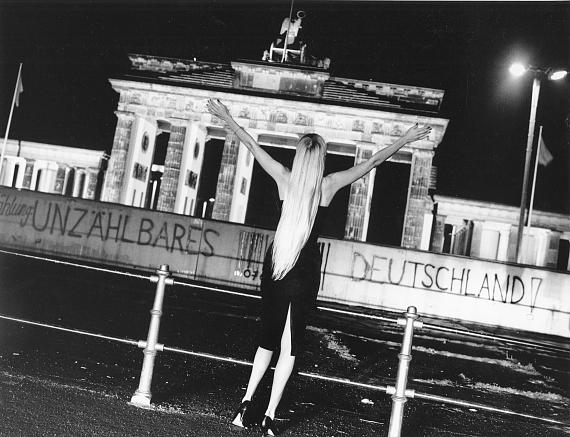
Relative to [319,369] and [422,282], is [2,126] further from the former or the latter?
[319,369]

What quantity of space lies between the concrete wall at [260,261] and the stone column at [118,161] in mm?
15032

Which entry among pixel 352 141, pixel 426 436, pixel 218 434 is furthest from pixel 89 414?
pixel 352 141

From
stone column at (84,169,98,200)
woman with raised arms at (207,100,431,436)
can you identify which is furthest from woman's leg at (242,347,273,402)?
stone column at (84,169,98,200)

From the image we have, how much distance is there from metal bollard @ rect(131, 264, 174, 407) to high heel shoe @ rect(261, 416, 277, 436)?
38.8 inches

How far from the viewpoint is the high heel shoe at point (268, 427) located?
3.86m

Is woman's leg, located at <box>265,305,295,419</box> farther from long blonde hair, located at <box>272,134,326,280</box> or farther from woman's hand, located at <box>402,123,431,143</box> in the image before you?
woman's hand, located at <box>402,123,431,143</box>

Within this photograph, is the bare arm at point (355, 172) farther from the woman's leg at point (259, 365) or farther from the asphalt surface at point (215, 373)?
the asphalt surface at point (215, 373)

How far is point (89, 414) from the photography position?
3881 mm

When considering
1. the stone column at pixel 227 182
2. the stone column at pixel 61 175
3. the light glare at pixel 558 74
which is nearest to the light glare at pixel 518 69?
the light glare at pixel 558 74

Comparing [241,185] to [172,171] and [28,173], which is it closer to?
[172,171]

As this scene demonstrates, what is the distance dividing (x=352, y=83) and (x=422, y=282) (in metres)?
20.6

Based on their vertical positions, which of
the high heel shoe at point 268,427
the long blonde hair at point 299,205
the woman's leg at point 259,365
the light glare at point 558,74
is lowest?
the high heel shoe at point 268,427

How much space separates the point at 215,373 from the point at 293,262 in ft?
9.45

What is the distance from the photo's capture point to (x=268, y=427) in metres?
3.86
